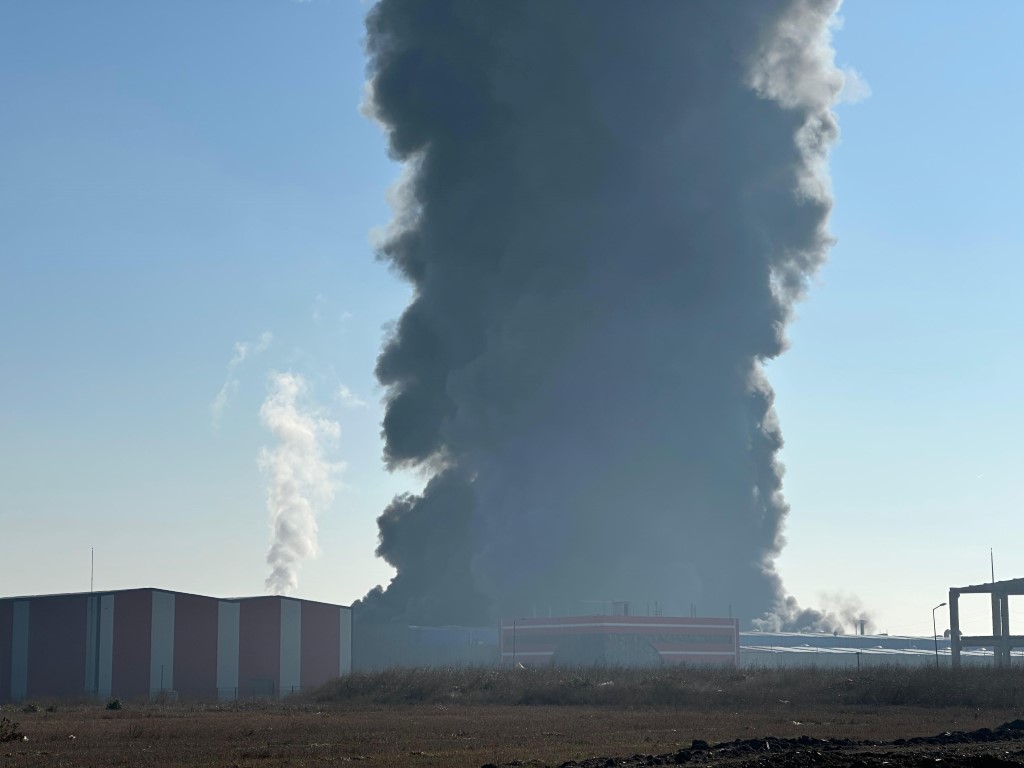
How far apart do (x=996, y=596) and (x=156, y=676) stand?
50026 millimetres

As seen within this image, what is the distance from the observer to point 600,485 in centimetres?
11981

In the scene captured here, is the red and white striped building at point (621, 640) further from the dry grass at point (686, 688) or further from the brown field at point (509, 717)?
the dry grass at point (686, 688)

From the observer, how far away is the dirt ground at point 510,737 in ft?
99.7

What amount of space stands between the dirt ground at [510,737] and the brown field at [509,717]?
8 cm

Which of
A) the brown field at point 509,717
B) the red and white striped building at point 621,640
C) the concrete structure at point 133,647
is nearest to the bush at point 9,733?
the brown field at point 509,717

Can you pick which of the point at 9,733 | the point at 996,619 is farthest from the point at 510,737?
the point at 996,619

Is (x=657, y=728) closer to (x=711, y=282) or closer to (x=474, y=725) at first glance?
(x=474, y=725)

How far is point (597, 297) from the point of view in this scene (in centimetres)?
12381

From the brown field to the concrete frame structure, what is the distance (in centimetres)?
2316

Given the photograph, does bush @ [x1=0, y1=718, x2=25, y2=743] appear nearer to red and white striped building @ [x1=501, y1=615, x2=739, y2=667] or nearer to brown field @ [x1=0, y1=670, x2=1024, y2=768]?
brown field @ [x1=0, y1=670, x2=1024, y2=768]

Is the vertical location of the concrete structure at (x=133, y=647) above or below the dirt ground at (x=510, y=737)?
above

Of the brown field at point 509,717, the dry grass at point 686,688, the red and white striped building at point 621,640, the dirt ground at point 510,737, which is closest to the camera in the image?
the dirt ground at point 510,737

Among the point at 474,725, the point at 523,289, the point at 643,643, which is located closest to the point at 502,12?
the point at 523,289

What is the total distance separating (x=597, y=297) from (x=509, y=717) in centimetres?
7974
